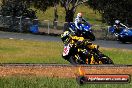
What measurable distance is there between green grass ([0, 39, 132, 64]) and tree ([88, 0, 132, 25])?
16.8 m

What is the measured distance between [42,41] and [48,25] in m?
7.15

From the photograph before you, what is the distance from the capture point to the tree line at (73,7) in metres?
43.6

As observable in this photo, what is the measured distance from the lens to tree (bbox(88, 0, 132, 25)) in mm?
48000

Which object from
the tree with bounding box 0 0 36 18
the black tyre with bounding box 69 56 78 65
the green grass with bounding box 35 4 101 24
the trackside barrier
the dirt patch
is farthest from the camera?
the green grass with bounding box 35 4 101 24

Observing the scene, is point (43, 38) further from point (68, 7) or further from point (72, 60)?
point (72, 60)

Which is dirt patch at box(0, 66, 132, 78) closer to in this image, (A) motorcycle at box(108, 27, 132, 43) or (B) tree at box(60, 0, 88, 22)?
(A) motorcycle at box(108, 27, 132, 43)

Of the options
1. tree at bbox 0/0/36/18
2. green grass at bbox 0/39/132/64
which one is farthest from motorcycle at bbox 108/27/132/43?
tree at bbox 0/0/36/18

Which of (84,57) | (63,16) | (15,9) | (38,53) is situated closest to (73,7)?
(15,9)

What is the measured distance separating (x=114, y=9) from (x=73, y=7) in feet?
15.9

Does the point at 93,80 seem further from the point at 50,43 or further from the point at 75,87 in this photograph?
the point at 50,43

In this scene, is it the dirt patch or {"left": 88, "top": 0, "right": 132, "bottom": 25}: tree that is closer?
the dirt patch

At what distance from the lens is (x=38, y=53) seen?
24.7 metres

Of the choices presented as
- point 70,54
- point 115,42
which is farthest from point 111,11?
point 70,54

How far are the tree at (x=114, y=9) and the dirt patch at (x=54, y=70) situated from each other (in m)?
A: 32.8
